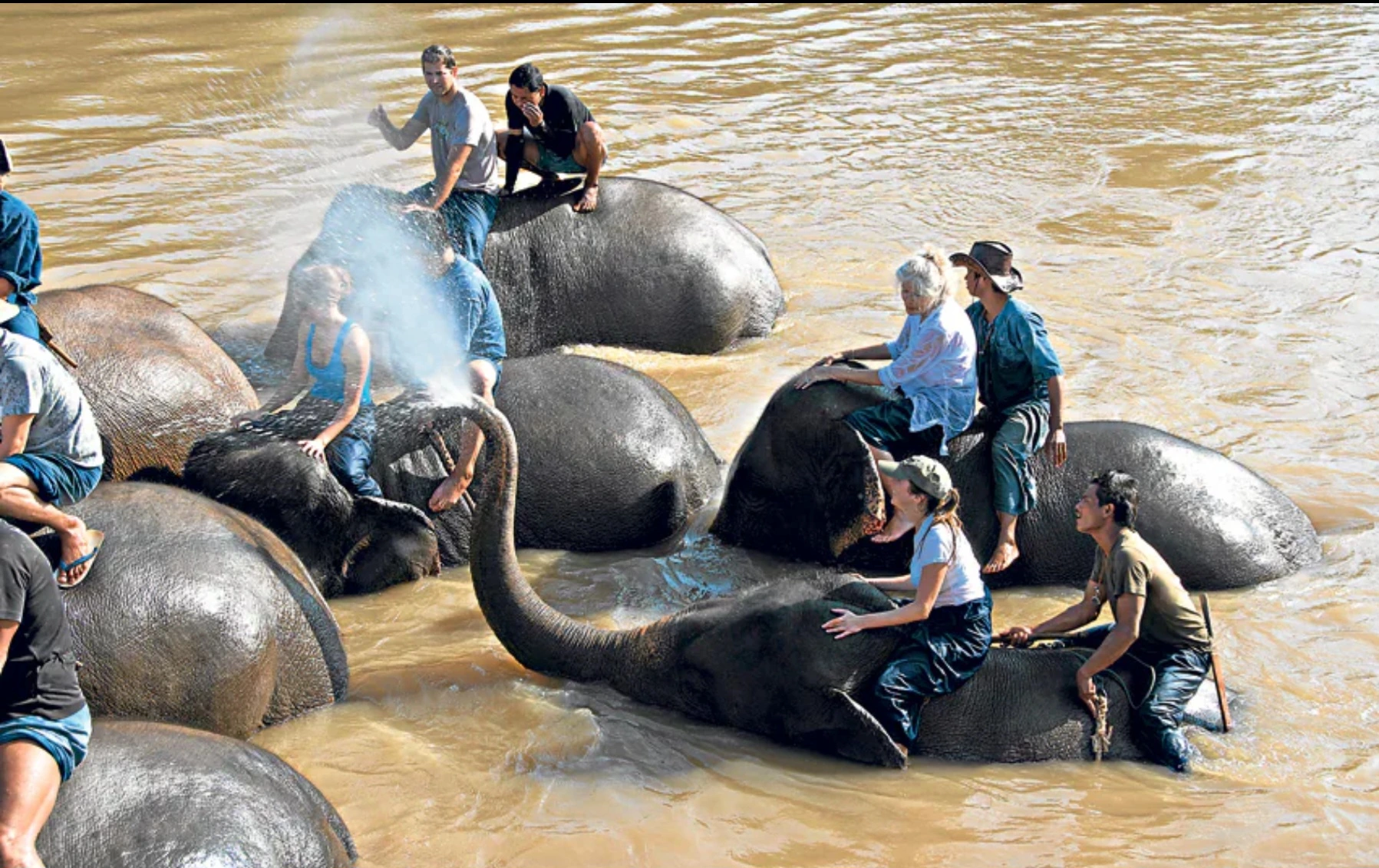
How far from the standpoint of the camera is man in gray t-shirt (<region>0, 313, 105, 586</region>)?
16.0 feet

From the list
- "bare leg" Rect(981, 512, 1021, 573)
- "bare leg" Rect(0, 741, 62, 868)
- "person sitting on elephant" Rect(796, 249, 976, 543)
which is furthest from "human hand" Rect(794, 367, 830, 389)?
"bare leg" Rect(0, 741, 62, 868)

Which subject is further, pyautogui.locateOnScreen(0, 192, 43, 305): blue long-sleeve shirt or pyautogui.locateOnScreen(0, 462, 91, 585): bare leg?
pyautogui.locateOnScreen(0, 192, 43, 305): blue long-sleeve shirt

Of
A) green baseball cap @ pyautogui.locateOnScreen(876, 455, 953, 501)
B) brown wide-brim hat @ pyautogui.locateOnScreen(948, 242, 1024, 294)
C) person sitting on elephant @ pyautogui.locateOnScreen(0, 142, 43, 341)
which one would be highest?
person sitting on elephant @ pyautogui.locateOnScreen(0, 142, 43, 341)

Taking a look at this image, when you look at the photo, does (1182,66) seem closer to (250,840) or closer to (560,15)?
(560,15)

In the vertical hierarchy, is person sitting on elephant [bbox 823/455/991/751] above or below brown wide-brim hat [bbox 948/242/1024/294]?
below

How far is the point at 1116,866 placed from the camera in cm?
538

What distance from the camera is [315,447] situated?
6.55 metres

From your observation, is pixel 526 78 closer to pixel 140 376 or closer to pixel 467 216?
pixel 467 216

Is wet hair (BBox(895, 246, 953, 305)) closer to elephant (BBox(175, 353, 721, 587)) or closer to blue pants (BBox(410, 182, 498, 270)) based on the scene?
elephant (BBox(175, 353, 721, 587))

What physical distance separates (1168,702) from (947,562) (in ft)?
3.56

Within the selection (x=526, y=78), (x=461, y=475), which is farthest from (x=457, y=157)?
(x=461, y=475)

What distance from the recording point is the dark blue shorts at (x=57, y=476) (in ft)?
16.5

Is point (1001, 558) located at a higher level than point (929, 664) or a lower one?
lower

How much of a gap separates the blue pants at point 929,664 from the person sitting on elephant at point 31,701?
116 inches
